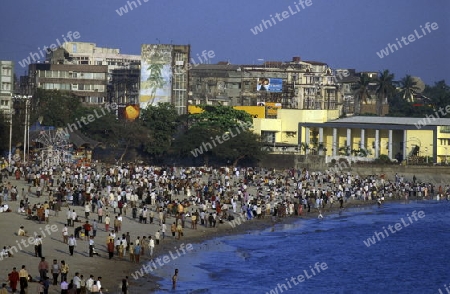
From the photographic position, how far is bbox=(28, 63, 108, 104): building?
129375 millimetres

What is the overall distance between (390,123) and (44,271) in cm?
7360

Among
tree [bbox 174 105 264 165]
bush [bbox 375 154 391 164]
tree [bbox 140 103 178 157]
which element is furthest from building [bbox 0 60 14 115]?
bush [bbox 375 154 391 164]

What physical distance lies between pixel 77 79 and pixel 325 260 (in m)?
84.5

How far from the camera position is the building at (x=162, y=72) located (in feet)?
372

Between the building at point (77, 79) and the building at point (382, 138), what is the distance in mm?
33769

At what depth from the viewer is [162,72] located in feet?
373

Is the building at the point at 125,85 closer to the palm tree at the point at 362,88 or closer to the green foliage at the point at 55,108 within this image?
the green foliage at the point at 55,108

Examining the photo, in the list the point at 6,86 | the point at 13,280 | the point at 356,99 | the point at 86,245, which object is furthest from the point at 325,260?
the point at 356,99

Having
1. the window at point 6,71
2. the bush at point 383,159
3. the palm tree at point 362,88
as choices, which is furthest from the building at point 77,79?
the bush at point 383,159

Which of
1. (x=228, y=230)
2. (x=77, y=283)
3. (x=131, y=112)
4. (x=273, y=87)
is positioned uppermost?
(x=273, y=87)

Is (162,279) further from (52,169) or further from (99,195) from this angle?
(52,169)

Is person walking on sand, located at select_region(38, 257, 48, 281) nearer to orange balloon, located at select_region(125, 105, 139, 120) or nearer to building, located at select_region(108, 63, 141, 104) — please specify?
orange balloon, located at select_region(125, 105, 139, 120)

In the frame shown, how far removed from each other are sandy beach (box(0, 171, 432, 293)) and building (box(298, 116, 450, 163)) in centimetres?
4474

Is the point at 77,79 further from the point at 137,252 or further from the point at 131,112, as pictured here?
the point at 137,252
